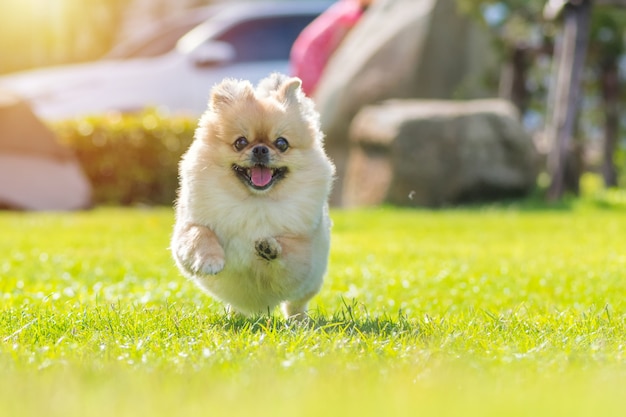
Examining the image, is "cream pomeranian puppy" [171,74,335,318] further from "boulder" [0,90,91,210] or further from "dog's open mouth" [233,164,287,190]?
"boulder" [0,90,91,210]

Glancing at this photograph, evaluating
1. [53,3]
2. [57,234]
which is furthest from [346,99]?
[53,3]

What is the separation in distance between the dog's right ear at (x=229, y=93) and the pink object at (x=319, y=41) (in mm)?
11805

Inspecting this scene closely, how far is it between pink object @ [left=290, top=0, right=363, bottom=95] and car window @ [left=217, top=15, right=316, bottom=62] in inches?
11.7

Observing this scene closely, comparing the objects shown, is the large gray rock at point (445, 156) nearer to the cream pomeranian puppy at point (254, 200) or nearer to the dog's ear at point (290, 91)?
the dog's ear at point (290, 91)

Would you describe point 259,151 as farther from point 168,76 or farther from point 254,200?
point 168,76

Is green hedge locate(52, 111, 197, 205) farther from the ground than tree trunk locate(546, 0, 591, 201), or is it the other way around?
tree trunk locate(546, 0, 591, 201)

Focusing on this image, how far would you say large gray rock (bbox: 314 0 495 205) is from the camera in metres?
16.3

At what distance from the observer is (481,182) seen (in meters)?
14.5

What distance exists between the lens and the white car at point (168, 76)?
17.2 m

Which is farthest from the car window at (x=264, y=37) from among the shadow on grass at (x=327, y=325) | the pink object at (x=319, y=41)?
the shadow on grass at (x=327, y=325)

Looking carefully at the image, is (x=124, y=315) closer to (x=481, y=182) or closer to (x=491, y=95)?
(x=481, y=182)

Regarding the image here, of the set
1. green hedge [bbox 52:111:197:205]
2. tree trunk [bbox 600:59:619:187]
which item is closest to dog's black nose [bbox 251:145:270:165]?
green hedge [bbox 52:111:197:205]

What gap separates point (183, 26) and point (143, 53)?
4.05 feet

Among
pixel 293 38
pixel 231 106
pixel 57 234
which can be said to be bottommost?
pixel 57 234
